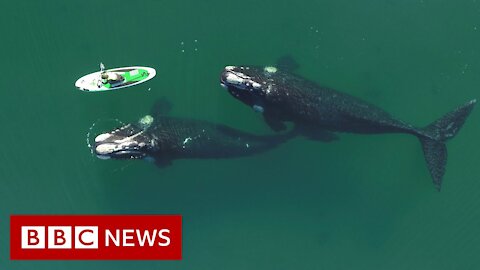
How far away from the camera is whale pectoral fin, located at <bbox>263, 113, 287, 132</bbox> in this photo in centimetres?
3866

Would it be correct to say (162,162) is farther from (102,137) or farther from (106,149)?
(102,137)

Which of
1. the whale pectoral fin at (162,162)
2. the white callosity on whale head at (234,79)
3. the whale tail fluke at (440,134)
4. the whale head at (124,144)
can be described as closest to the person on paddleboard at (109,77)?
the whale head at (124,144)

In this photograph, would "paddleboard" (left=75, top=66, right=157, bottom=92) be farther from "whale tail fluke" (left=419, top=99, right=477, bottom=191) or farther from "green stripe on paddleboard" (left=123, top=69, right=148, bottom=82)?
"whale tail fluke" (left=419, top=99, right=477, bottom=191)

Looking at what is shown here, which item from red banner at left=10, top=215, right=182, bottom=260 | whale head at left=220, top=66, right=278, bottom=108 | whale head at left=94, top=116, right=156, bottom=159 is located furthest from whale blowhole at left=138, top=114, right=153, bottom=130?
red banner at left=10, top=215, right=182, bottom=260

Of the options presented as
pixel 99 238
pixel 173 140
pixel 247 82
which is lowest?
pixel 99 238

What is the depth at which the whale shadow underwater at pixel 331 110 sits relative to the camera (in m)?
36.8

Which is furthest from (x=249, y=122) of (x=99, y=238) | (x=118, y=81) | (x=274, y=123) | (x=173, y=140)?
(x=99, y=238)

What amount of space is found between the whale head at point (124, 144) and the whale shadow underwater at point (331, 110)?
7096mm

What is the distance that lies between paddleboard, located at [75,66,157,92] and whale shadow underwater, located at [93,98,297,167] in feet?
7.47

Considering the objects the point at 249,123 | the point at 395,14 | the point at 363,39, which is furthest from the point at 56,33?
the point at 395,14

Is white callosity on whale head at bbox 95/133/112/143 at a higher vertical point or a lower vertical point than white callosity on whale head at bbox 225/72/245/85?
lower

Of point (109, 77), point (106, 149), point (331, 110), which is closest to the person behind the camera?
point (106, 149)

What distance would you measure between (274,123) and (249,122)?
84.6 inches

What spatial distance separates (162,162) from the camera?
3828cm
